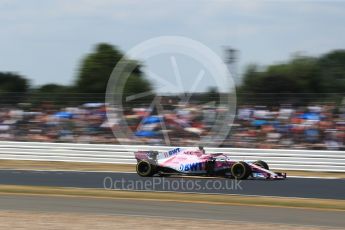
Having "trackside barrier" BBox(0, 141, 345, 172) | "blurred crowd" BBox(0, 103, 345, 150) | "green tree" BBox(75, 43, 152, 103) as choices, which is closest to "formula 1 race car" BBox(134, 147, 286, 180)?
"trackside barrier" BBox(0, 141, 345, 172)

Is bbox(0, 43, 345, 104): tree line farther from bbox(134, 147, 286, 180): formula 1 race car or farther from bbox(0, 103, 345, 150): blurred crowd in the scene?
bbox(134, 147, 286, 180): formula 1 race car

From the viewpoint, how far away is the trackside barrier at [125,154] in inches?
623

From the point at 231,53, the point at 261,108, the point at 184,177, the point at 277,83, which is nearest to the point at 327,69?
the point at 277,83

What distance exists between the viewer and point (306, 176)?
48.7ft

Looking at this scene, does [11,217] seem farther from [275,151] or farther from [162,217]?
[275,151]

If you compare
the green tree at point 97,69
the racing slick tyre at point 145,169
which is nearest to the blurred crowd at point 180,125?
the racing slick tyre at point 145,169

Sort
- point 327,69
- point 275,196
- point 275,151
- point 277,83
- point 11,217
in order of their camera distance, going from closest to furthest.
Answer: point 11,217, point 275,196, point 275,151, point 277,83, point 327,69

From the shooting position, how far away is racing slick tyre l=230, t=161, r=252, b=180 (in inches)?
509

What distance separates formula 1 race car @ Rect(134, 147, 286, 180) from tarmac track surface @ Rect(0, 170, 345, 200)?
0.18 m

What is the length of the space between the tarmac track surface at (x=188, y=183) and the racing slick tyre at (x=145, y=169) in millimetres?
Answer: 185

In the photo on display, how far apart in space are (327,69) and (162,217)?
39.8 metres

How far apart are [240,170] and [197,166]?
38.5 inches

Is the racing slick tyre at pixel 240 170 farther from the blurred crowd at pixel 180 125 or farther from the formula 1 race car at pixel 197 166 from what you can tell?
the blurred crowd at pixel 180 125

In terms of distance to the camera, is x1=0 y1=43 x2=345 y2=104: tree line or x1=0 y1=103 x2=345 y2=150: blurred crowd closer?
x1=0 y1=103 x2=345 y2=150: blurred crowd
